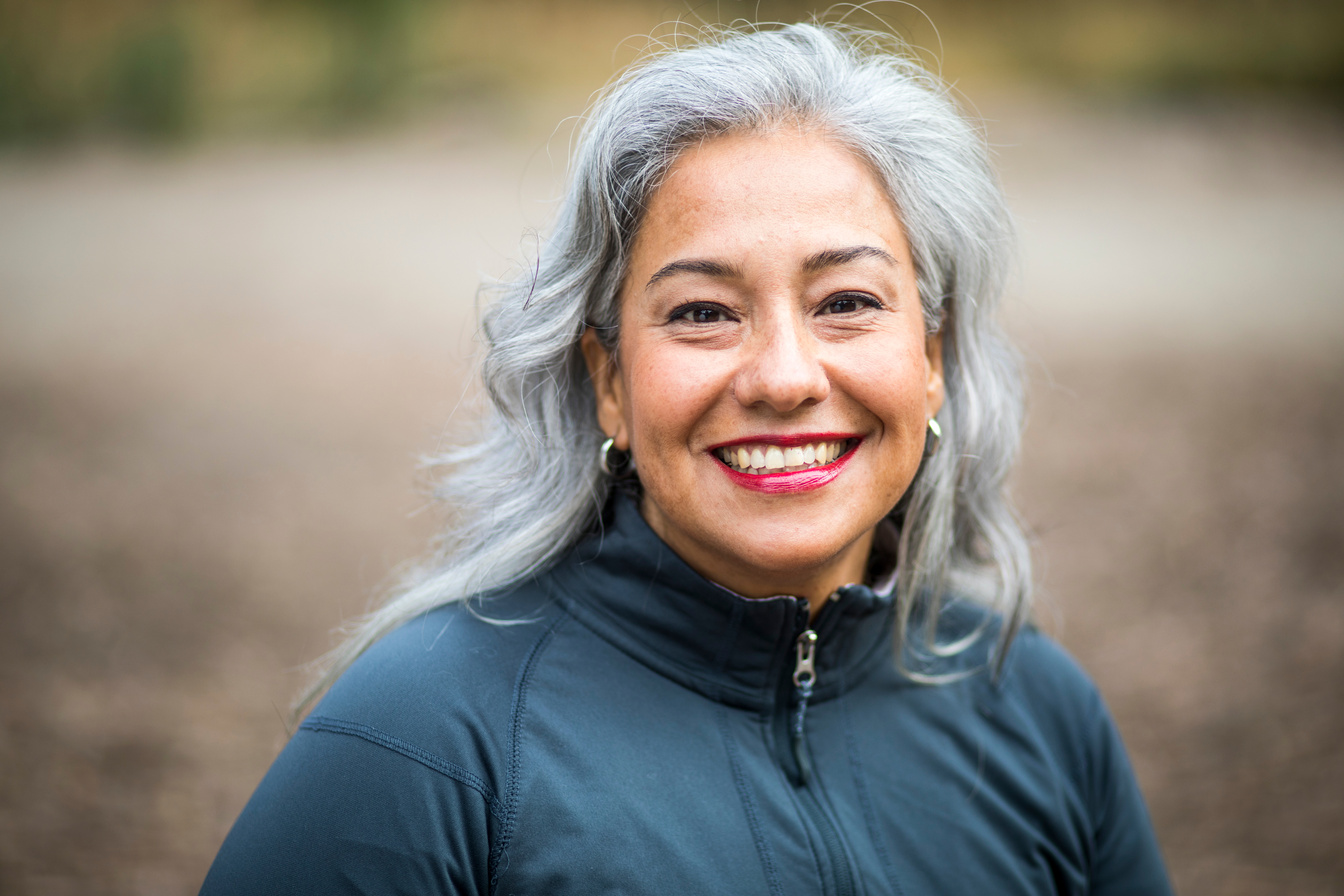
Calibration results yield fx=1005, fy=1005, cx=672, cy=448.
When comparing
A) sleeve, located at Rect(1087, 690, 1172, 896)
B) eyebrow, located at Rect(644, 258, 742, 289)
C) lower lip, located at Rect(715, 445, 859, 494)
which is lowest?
sleeve, located at Rect(1087, 690, 1172, 896)

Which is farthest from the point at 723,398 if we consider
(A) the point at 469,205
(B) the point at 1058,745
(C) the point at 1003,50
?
(C) the point at 1003,50

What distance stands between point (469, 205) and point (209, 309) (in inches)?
159

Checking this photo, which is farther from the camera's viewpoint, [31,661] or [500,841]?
[31,661]

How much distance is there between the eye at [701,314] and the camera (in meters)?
1.68

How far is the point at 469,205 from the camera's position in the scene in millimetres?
14461

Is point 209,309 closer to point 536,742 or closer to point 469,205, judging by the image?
point 469,205

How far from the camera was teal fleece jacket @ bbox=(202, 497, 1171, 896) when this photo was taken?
4.81 feet

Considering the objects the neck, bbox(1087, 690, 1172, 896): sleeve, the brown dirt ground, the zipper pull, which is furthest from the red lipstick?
the brown dirt ground

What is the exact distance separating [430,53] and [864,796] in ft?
49.5

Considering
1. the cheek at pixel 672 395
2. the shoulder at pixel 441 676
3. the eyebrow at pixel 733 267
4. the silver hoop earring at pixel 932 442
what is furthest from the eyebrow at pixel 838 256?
the shoulder at pixel 441 676

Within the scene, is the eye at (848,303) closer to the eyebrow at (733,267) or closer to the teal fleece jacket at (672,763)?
the eyebrow at (733,267)

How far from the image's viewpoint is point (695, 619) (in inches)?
68.3

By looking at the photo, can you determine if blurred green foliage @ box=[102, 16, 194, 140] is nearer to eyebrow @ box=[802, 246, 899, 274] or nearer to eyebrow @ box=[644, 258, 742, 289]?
eyebrow @ box=[644, 258, 742, 289]

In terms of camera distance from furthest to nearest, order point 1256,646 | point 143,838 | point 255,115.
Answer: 1. point 255,115
2. point 1256,646
3. point 143,838
